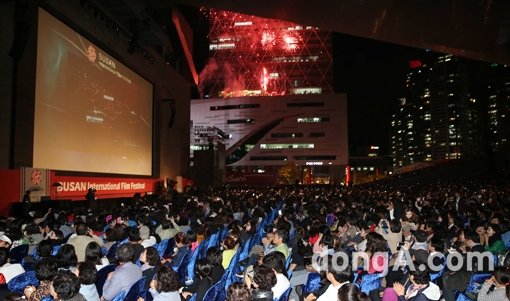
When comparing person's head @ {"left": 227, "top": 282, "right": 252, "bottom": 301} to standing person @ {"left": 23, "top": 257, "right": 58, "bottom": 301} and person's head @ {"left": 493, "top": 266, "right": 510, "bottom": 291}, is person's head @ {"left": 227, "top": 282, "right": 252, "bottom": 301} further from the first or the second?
person's head @ {"left": 493, "top": 266, "right": 510, "bottom": 291}

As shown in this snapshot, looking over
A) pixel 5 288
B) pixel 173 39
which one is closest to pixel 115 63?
pixel 173 39

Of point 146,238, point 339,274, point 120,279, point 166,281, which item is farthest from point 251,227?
point 339,274

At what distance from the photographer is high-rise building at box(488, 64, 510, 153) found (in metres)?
90.6

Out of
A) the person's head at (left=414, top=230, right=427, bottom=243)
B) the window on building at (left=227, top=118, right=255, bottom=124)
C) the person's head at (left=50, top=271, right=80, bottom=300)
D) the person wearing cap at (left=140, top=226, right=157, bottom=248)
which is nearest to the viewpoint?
the person's head at (left=50, top=271, right=80, bottom=300)

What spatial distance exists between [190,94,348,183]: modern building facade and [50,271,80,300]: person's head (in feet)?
195

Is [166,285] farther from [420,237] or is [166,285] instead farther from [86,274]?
[420,237]

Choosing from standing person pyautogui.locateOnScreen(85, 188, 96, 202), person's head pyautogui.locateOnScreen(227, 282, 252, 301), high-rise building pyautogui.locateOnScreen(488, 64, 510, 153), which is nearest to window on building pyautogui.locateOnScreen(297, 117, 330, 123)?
high-rise building pyautogui.locateOnScreen(488, 64, 510, 153)

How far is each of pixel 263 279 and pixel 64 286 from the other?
1.45 m

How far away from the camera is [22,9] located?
40.1 ft

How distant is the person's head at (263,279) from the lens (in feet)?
10.7

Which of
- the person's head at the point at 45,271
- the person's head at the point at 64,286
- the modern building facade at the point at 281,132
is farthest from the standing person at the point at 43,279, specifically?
the modern building facade at the point at 281,132

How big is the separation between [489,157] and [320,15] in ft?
103

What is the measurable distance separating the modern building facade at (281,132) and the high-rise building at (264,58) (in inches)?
176

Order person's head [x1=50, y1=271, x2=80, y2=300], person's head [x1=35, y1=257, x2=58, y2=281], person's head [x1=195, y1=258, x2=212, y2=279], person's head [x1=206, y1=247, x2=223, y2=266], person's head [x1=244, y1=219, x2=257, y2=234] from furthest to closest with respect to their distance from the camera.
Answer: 1. person's head [x1=244, y1=219, x2=257, y2=234]
2. person's head [x1=206, y1=247, x2=223, y2=266]
3. person's head [x1=195, y1=258, x2=212, y2=279]
4. person's head [x1=35, y1=257, x2=58, y2=281]
5. person's head [x1=50, y1=271, x2=80, y2=300]
